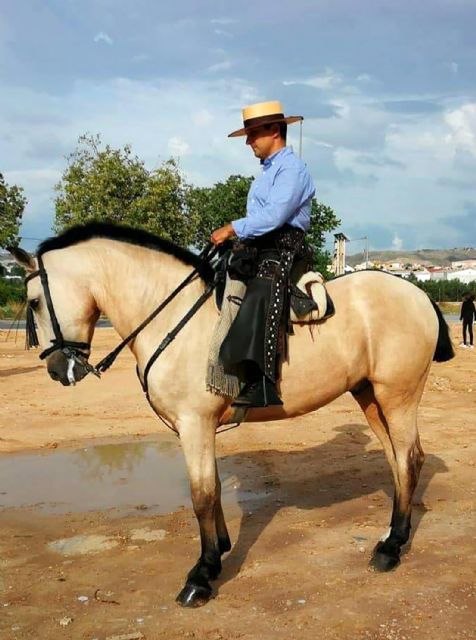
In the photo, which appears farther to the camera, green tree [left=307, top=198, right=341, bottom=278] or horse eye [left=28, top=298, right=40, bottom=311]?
green tree [left=307, top=198, right=341, bottom=278]

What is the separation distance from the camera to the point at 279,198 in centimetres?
430

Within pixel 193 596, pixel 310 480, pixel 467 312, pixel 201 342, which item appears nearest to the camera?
pixel 193 596

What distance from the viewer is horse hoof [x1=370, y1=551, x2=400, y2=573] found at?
4.75 m

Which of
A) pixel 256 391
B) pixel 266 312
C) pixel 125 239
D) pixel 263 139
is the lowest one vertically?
pixel 256 391

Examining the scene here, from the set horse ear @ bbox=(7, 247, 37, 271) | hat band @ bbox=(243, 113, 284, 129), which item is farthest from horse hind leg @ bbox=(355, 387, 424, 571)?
horse ear @ bbox=(7, 247, 37, 271)

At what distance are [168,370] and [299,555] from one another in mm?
1890

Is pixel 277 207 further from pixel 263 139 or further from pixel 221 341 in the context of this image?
pixel 221 341

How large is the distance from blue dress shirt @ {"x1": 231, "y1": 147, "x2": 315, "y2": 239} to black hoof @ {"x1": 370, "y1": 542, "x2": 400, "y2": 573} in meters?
2.44

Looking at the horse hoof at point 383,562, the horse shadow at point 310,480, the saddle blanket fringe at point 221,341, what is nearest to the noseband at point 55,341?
the saddle blanket fringe at point 221,341

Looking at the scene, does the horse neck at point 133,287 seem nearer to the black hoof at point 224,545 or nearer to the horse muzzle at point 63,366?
the horse muzzle at point 63,366

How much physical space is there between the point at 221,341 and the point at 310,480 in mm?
3451

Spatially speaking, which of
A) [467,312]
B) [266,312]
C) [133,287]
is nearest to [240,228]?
[266,312]

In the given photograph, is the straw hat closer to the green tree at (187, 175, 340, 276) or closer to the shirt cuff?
the shirt cuff

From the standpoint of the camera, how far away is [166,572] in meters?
4.82
